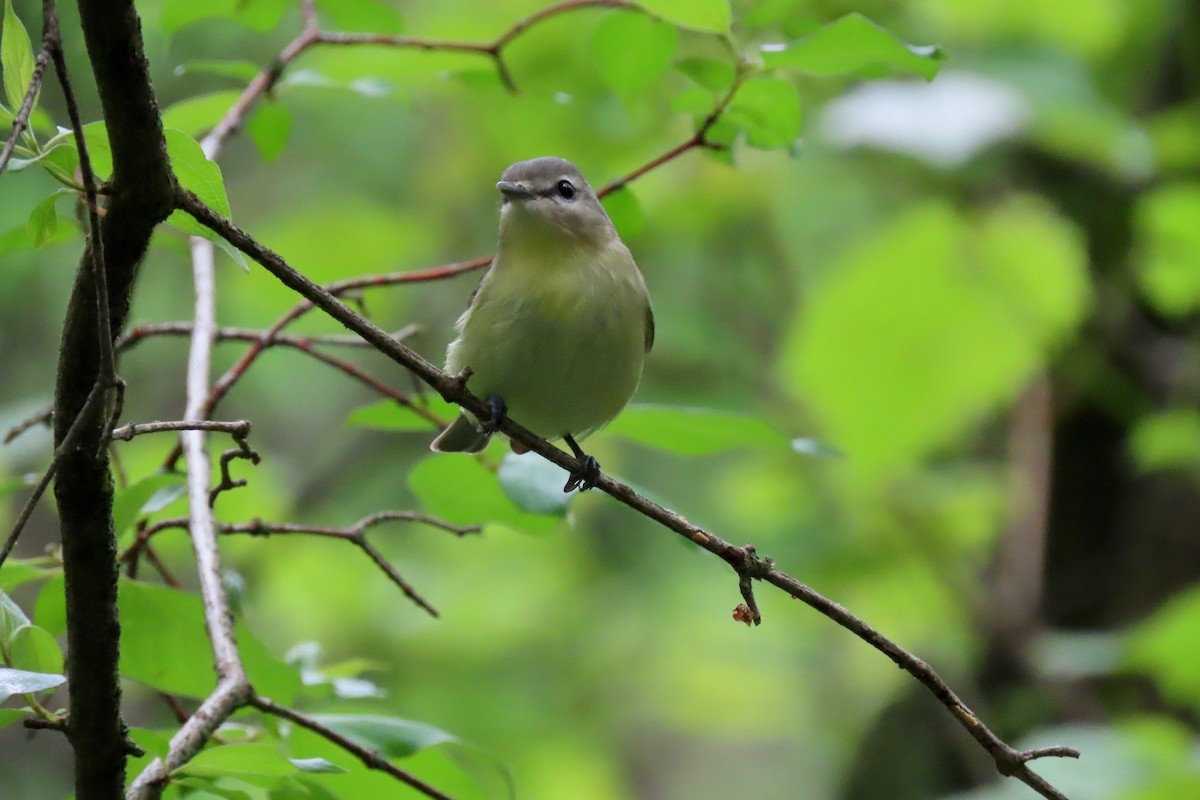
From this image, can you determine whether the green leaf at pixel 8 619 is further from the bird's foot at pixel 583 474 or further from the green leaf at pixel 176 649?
the bird's foot at pixel 583 474

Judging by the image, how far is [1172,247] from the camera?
16.8 ft

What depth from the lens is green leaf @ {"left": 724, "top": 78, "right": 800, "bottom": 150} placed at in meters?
2.42

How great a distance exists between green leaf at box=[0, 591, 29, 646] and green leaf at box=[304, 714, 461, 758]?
0.56m

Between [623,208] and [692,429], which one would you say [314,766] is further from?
[623,208]

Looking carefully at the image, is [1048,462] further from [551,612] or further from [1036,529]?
[551,612]

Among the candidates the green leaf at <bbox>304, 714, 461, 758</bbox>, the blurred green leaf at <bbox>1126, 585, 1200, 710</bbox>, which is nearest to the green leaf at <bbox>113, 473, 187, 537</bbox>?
the green leaf at <bbox>304, 714, 461, 758</bbox>

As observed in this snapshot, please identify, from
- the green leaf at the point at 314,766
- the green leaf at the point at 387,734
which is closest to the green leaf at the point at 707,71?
the green leaf at the point at 387,734

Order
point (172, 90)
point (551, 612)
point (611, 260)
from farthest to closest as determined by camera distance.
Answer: point (551, 612), point (172, 90), point (611, 260)

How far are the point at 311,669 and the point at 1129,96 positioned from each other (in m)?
5.78

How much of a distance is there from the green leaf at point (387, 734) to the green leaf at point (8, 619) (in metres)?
0.56

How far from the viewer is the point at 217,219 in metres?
1.47

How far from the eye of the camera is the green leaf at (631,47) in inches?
100

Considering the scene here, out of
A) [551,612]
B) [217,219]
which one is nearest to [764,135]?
[217,219]

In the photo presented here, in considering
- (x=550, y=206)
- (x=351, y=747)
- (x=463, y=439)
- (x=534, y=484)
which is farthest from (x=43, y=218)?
(x=463, y=439)
